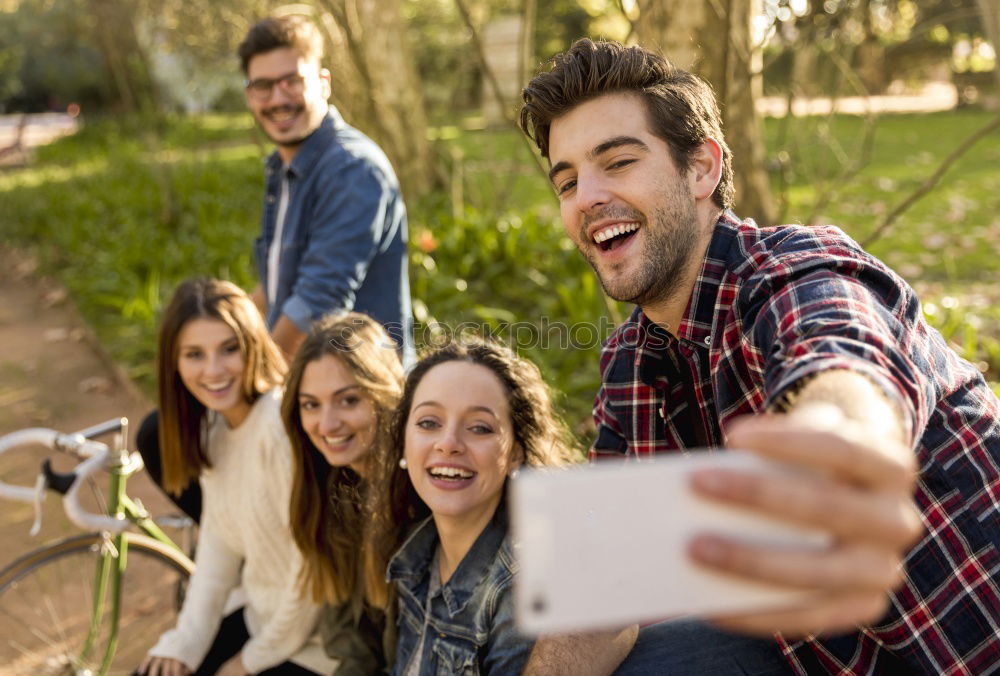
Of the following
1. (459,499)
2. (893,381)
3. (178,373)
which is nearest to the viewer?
(893,381)

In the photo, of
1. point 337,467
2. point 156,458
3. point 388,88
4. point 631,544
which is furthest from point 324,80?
point 388,88

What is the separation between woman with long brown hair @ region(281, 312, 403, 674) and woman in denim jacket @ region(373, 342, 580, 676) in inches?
8.9

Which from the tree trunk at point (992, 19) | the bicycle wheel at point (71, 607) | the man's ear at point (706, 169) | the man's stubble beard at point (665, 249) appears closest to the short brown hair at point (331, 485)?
the bicycle wheel at point (71, 607)

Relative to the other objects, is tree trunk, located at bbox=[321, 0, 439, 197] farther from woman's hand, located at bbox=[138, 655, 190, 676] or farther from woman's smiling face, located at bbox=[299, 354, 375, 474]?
woman's hand, located at bbox=[138, 655, 190, 676]

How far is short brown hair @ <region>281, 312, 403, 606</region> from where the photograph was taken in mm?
2512

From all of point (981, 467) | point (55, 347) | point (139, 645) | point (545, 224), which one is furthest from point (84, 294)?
point (981, 467)

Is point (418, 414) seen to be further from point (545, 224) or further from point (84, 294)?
point (84, 294)

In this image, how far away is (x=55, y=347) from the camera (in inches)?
272

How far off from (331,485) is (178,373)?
2.41ft

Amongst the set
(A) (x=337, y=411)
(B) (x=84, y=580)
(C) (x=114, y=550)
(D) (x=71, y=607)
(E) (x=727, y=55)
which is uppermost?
(E) (x=727, y=55)

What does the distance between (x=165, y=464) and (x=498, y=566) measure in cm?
141

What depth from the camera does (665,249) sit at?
1.79m

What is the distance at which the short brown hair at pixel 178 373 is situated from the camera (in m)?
2.82

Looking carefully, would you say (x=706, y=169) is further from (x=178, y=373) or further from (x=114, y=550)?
(x=114, y=550)
